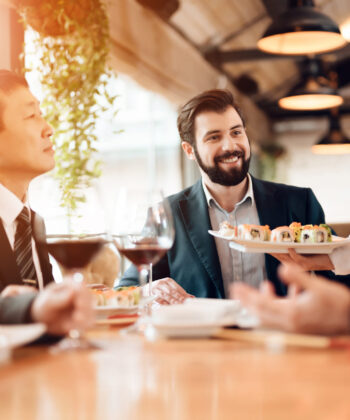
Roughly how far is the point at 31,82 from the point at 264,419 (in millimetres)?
2745

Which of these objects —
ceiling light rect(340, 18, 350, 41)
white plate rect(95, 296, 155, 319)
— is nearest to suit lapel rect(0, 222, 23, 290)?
white plate rect(95, 296, 155, 319)

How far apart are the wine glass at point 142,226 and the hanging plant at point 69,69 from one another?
1.63m

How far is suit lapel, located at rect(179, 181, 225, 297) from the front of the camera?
7.80 feet

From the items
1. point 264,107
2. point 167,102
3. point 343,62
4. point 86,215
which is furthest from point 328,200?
point 86,215

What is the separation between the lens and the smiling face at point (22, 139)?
1.72 metres

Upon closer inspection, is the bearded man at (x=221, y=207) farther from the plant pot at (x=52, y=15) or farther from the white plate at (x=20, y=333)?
the white plate at (x=20, y=333)

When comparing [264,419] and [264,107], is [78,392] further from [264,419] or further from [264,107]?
[264,107]

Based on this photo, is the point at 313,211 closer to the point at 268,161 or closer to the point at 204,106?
the point at 204,106

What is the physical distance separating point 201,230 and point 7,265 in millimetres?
1132

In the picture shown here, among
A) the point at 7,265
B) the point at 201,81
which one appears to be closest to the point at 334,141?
the point at 201,81

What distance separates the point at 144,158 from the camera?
38.1 feet

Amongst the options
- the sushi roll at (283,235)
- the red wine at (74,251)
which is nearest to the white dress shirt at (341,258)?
the sushi roll at (283,235)

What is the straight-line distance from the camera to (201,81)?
6965 millimetres

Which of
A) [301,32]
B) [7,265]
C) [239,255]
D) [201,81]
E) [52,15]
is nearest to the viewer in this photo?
[7,265]
